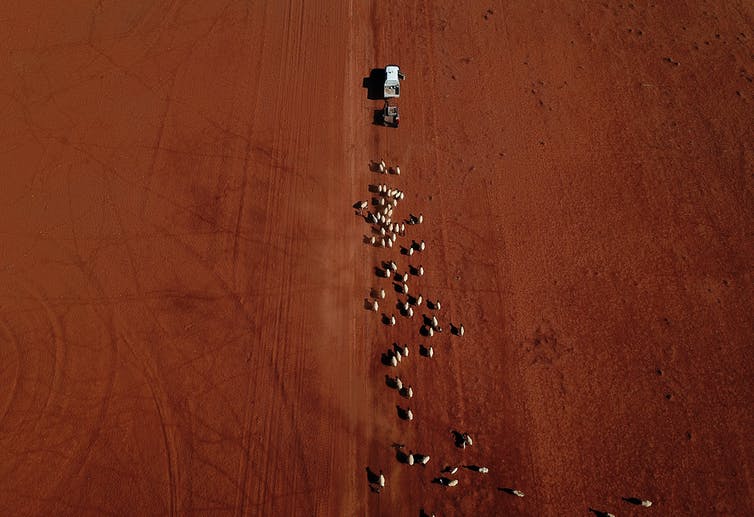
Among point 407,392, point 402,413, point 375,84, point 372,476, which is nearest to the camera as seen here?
point 372,476

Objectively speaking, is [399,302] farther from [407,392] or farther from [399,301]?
[407,392]

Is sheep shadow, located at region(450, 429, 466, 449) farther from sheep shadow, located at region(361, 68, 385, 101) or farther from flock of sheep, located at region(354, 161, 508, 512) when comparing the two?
sheep shadow, located at region(361, 68, 385, 101)

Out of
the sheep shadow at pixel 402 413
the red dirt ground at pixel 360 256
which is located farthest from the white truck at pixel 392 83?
the sheep shadow at pixel 402 413

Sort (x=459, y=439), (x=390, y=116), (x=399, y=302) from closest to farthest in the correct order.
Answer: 1. (x=459, y=439)
2. (x=399, y=302)
3. (x=390, y=116)

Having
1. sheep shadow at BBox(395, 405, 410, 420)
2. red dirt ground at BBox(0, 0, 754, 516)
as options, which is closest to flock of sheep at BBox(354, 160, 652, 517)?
sheep shadow at BBox(395, 405, 410, 420)

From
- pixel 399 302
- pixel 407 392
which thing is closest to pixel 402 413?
pixel 407 392
